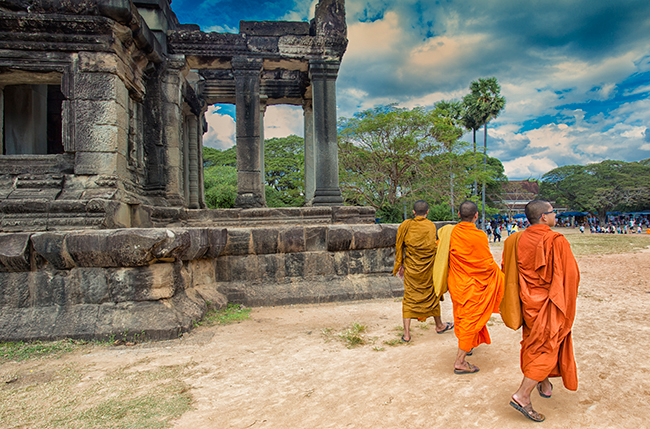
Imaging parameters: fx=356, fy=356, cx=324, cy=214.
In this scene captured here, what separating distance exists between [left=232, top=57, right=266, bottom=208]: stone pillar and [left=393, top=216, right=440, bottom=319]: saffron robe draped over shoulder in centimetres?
435

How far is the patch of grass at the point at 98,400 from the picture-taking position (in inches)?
83.0

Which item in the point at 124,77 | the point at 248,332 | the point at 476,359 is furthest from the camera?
the point at 124,77

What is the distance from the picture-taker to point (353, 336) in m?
3.65

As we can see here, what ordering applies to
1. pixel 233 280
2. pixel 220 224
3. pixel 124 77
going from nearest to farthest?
pixel 233 280, pixel 124 77, pixel 220 224

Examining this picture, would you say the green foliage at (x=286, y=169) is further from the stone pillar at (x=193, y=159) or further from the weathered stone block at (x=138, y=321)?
the weathered stone block at (x=138, y=321)

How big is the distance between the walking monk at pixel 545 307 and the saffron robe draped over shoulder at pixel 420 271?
1.29 m

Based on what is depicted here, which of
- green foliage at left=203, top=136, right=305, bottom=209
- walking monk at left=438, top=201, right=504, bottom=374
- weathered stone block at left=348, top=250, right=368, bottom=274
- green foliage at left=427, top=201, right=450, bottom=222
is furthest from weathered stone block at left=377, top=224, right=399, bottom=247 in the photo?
green foliage at left=203, top=136, right=305, bottom=209

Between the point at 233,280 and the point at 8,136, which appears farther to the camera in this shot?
the point at 8,136

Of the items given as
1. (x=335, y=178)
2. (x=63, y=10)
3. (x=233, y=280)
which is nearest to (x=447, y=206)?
(x=335, y=178)

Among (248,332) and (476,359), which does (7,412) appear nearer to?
(248,332)

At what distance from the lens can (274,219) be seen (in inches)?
270

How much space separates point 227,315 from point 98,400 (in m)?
2.17

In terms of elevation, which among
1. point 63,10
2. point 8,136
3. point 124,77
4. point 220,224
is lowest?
point 220,224

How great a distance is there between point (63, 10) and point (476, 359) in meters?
7.24
